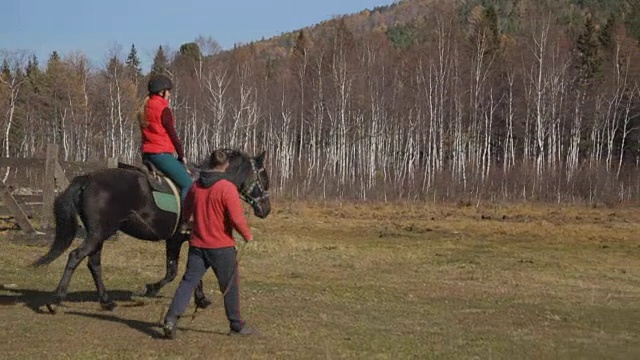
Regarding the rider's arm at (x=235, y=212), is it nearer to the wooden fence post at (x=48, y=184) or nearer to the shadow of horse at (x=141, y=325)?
the shadow of horse at (x=141, y=325)

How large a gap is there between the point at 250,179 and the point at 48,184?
8.66 metres

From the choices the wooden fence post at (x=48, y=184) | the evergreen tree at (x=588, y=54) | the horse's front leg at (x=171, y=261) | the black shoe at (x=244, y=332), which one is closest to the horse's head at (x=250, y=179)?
the horse's front leg at (x=171, y=261)

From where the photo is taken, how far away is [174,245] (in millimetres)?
10531

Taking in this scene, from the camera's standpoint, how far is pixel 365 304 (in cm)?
1120

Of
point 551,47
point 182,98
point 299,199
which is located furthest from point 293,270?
point 182,98

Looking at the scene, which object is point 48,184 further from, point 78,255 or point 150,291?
point 78,255

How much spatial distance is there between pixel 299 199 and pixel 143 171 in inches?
1490

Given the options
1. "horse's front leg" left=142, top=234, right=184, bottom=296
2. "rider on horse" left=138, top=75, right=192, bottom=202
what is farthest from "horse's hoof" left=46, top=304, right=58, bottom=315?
"rider on horse" left=138, top=75, right=192, bottom=202

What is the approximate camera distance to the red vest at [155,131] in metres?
9.98

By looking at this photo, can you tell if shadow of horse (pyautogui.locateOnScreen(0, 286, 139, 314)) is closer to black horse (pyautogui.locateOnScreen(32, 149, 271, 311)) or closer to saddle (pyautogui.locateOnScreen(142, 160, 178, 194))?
black horse (pyautogui.locateOnScreen(32, 149, 271, 311))

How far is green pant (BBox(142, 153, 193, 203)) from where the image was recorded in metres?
10.1

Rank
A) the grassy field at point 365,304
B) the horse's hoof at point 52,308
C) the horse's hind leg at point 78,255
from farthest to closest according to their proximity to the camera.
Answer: the horse's hind leg at point 78,255 → the horse's hoof at point 52,308 → the grassy field at point 365,304

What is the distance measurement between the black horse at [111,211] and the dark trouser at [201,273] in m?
1.71

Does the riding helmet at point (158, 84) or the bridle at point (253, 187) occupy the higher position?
the riding helmet at point (158, 84)
